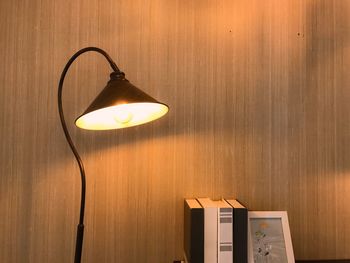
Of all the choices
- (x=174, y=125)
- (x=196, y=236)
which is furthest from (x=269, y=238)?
(x=174, y=125)

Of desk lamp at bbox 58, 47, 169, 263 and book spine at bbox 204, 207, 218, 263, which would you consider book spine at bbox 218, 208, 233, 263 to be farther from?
desk lamp at bbox 58, 47, 169, 263

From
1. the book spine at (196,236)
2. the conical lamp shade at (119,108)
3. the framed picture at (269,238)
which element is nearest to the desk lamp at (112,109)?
the conical lamp shade at (119,108)

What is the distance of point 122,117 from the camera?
104cm

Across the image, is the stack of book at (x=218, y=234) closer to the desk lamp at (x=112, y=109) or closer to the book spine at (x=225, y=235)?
the book spine at (x=225, y=235)

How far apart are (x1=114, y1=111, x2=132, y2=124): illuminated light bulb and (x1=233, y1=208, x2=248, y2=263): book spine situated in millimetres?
487

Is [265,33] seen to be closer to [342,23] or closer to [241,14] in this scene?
[241,14]

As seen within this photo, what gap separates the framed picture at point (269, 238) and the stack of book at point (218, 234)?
0.06 meters

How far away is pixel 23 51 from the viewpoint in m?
1.25

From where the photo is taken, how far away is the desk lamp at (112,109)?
91cm

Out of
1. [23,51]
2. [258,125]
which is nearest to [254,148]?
[258,125]

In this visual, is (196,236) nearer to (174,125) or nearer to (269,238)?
(269,238)

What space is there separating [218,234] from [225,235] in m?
0.02

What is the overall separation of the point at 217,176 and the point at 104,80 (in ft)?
1.96

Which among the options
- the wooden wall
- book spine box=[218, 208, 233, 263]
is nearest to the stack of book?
book spine box=[218, 208, 233, 263]
